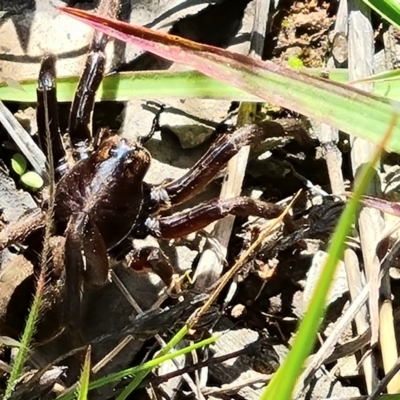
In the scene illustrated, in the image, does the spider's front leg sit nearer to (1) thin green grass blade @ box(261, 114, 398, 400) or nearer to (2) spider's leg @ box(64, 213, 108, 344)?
(2) spider's leg @ box(64, 213, 108, 344)

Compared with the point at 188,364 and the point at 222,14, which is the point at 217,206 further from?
the point at 222,14

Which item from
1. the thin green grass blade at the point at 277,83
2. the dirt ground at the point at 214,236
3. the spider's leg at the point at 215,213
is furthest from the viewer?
the spider's leg at the point at 215,213

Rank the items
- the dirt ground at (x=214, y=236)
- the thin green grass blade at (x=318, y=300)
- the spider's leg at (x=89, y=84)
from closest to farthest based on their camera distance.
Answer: the thin green grass blade at (x=318, y=300)
the dirt ground at (x=214, y=236)
the spider's leg at (x=89, y=84)

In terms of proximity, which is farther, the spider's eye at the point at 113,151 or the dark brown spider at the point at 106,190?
the spider's eye at the point at 113,151

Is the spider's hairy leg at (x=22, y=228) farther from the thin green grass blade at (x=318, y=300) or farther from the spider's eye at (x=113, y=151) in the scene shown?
the thin green grass blade at (x=318, y=300)

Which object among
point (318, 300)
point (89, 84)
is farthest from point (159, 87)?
point (318, 300)

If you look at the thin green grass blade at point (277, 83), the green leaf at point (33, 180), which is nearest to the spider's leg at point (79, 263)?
the green leaf at point (33, 180)

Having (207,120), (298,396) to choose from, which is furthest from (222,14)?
(298,396)

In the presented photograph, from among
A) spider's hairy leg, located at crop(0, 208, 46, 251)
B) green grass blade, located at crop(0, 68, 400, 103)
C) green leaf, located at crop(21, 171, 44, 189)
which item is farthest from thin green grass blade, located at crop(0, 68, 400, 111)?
spider's hairy leg, located at crop(0, 208, 46, 251)
